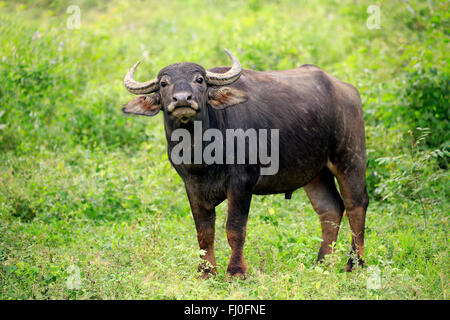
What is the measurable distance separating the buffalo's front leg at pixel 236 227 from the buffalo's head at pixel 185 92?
726 mm

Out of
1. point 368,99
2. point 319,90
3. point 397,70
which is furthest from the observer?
point 397,70

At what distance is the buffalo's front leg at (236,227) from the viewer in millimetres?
5008

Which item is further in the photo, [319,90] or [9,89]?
[9,89]

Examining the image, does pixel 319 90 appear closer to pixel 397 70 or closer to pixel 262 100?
pixel 262 100

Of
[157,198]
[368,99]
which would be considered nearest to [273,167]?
[157,198]

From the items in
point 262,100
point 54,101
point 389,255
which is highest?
point 262,100

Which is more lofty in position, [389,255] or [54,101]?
[54,101]

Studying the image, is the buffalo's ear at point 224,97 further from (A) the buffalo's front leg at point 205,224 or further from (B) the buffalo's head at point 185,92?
(A) the buffalo's front leg at point 205,224

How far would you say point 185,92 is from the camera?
4605mm

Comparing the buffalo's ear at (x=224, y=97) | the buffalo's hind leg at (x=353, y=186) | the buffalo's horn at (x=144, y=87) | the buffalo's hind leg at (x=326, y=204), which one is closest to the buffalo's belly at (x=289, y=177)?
the buffalo's hind leg at (x=353, y=186)

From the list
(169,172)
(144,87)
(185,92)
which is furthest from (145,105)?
(169,172)

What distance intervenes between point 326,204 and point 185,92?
2.05 metres

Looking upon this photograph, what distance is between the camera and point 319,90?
5.67m

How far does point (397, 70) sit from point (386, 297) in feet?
17.3
